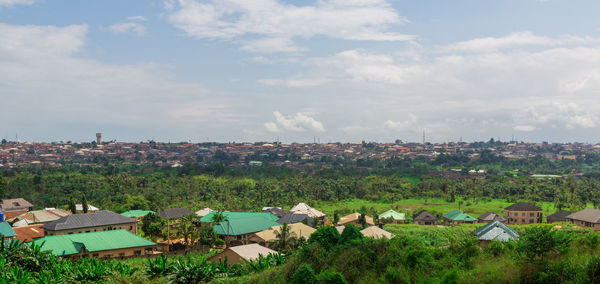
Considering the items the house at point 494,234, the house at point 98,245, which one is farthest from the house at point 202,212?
the house at point 494,234

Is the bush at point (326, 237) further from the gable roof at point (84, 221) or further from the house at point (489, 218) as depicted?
the house at point (489, 218)

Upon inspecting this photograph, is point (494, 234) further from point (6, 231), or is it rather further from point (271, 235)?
point (6, 231)

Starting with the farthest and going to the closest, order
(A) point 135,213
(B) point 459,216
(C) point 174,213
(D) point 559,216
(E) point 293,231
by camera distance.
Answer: (A) point 135,213, (C) point 174,213, (B) point 459,216, (D) point 559,216, (E) point 293,231

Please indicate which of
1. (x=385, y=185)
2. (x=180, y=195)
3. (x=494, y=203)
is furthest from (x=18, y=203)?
(x=494, y=203)

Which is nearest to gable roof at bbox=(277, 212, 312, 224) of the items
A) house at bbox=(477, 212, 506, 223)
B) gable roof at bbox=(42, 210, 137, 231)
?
gable roof at bbox=(42, 210, 137, 231)

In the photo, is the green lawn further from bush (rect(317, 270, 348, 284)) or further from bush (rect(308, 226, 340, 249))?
bush (rect(317, 270, 348, 284))

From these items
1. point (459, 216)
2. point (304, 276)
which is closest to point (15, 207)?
point (304, 276)
